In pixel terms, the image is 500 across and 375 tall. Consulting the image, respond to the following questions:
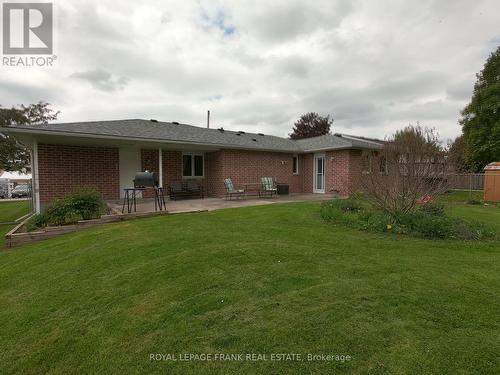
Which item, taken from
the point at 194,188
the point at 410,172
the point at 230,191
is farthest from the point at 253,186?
the point at 410,172

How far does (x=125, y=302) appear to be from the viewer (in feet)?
9.77

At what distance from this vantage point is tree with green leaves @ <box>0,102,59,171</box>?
965 inches

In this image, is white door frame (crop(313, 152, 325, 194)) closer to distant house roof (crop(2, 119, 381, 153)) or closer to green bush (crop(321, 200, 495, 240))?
distant house roof (crop(2, 119, 381, 153))

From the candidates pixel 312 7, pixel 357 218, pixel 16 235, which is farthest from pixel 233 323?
pixel 312 7

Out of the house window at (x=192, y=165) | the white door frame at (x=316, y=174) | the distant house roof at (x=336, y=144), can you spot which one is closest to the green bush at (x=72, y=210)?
the house window at (x=192, y=165)

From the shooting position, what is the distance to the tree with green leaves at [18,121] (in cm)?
2450

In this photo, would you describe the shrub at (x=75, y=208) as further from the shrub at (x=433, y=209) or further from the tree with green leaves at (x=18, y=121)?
the tree with green leaves at (x=18, y=121)

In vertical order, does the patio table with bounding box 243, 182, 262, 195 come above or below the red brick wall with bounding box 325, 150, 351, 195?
below

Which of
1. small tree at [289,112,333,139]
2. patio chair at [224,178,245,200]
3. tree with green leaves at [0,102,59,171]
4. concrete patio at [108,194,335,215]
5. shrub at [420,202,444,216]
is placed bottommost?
concrete patio at [108,194,335,215]

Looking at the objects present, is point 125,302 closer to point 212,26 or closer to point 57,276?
point 57,276

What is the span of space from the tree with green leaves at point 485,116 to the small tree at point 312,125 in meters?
15.2

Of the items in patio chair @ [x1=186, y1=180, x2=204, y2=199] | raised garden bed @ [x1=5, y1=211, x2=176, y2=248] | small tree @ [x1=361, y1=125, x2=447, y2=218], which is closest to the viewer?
small tree @ [x1=361, y1=125, x2=447, y2=218]

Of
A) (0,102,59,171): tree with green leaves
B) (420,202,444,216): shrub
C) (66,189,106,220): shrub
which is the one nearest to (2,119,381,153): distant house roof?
(66,189,106,220): shrub

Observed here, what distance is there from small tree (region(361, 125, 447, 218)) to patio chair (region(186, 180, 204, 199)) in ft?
29.2
